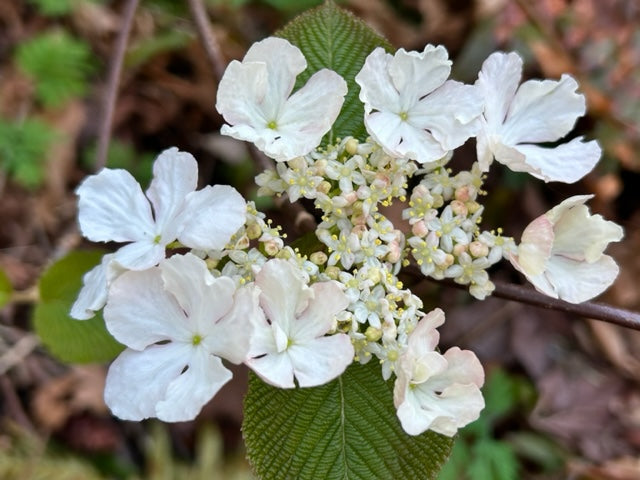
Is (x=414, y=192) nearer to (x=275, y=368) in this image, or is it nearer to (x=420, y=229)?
(x=420, y=229)

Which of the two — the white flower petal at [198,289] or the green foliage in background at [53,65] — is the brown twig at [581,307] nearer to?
the white flower petal at [198,289]

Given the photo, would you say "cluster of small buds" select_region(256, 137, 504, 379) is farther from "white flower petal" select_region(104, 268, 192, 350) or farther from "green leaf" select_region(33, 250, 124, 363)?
"green leaf" select_region(33, 250, 124, 363)

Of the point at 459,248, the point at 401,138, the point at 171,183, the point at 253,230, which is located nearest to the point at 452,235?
the point at 459,248

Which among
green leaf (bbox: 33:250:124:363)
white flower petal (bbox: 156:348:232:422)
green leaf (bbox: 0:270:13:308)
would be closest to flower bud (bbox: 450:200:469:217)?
white flower petal (bbox: 156:348:232:422)

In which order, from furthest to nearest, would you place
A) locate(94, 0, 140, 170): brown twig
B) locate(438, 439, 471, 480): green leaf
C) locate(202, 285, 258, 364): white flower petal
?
1. locate(438, 439, 471, 480): green leaf
2. locate(94, 0, 140, 170): brown twig
3. locate(202, 285, 258, 364): white flower petal

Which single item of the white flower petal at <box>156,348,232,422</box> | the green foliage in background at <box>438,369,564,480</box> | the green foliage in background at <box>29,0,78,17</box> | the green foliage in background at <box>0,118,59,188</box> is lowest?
the green foliage in background at <box>438,369,564,480</box>

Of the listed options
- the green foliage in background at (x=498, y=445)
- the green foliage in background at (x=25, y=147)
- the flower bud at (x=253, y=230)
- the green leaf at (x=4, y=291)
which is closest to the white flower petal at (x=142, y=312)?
the flower bud at (x=253, y=230)

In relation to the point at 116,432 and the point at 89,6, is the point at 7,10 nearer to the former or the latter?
the point at 89,6

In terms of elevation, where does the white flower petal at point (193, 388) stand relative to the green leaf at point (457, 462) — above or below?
above
